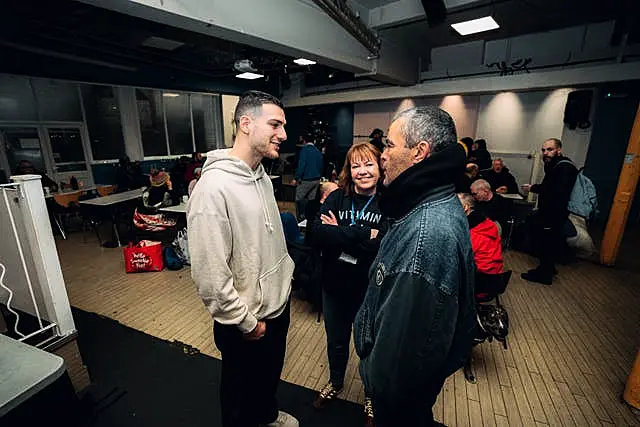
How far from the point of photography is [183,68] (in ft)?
24.3

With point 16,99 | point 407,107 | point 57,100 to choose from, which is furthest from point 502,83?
point 16,99

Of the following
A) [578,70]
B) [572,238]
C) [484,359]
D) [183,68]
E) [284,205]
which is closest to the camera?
[484,359]

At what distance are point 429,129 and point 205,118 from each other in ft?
34.6

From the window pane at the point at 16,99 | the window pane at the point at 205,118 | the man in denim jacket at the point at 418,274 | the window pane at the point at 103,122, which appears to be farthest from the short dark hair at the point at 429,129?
the window pane at the point at 205,118

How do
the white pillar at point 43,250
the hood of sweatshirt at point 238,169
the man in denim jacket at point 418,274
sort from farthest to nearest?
the white pillar at point 43,250 → the hood of sweatshirt at point 238,169 → the man in denim jacket at point 418,274

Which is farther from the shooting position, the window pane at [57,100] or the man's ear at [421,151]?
the window pane at [57,100]

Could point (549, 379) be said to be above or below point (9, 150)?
below

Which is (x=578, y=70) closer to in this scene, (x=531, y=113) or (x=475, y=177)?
(x=531, y=113)

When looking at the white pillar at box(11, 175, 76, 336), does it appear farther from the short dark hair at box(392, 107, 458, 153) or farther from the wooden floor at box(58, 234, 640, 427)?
the short dark hair at box(392, 107, 458, 153)

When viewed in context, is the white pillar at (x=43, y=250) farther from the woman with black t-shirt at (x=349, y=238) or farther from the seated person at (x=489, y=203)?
the seated person at (x=489, y=203)

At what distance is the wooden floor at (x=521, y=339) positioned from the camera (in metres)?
2.07

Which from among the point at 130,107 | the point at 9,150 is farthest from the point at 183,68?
the point at 9,150

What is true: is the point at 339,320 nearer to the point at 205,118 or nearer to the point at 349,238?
the point at 349,238

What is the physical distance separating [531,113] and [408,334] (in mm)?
8298
